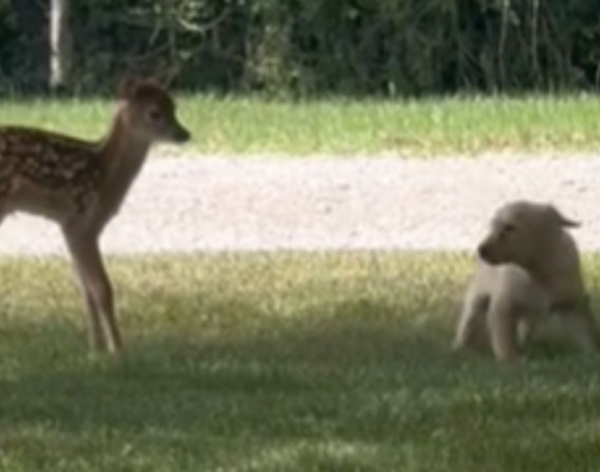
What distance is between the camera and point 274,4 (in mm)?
22062

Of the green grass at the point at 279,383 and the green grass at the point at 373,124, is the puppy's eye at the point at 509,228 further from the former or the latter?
the green grass at the point at 373,124

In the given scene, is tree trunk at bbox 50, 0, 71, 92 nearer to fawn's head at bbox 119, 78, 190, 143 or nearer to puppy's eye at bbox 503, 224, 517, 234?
fawn's head at bbox 119, 78, 190, 143

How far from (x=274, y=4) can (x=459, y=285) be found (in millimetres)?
11352

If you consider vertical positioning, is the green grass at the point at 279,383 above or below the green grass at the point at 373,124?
above

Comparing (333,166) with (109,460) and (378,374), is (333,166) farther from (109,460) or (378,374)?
(109,460)

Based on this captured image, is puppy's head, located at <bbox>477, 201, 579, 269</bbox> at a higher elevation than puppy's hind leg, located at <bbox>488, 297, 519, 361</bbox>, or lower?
higher

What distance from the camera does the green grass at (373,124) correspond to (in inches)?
647

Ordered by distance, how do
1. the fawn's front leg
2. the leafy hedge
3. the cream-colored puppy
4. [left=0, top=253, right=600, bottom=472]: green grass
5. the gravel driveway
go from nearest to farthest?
[left=0, top=253, right=600, bottom=472]: green grass, the cream-colored puppy, the fawn's front leg, the gravel driveway, the leafy hedge

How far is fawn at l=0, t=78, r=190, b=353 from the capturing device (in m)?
9.35

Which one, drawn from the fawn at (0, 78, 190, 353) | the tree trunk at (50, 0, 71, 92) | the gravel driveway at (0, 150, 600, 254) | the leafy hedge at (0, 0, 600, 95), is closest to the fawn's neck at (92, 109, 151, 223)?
the fawn at (0, 78, 190, 353)

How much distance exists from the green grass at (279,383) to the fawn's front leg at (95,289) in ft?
0.31

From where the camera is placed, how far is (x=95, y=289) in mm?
9375

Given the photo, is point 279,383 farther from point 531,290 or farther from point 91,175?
point 91,175

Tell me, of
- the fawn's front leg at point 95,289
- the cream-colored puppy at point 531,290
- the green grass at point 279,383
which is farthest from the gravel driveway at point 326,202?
the cream-colored puppy at point 531,290
